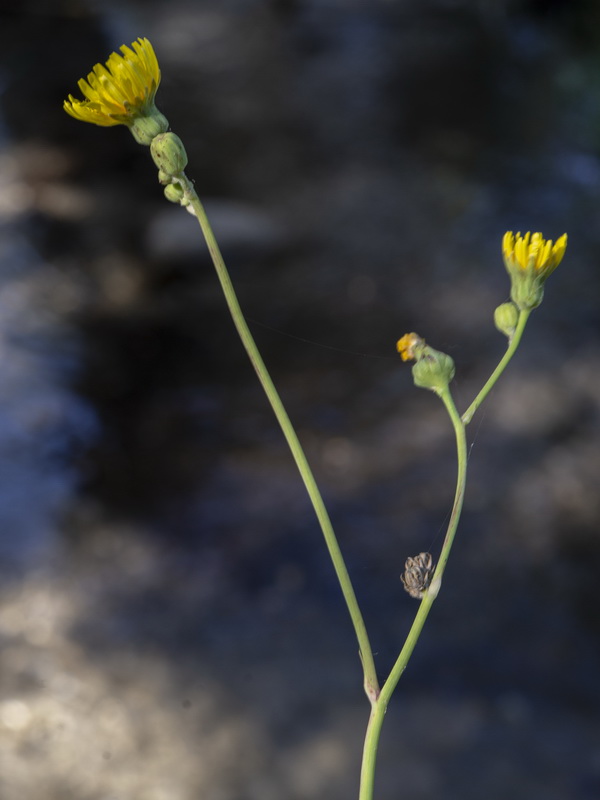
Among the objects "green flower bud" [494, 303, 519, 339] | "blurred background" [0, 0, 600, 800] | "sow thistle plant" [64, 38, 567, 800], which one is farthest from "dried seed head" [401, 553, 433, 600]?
"blurred background" [0, 0, 600, 800]

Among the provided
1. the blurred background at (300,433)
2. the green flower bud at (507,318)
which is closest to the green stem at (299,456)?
the green flower bud at (507,318)

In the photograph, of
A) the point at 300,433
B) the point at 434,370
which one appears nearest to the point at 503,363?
the point at 434,370

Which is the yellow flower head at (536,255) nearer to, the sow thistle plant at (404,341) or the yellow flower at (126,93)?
the sow thistle plant at (404,341)

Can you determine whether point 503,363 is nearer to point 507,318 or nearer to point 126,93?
point 507,318

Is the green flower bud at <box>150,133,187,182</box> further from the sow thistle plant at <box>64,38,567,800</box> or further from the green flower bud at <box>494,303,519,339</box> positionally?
the green flower bud at <box>494,303,519,339</box>

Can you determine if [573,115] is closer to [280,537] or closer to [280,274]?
[280,274]

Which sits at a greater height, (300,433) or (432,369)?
(300,433)

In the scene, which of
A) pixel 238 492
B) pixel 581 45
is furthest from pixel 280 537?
pixel 581 45
